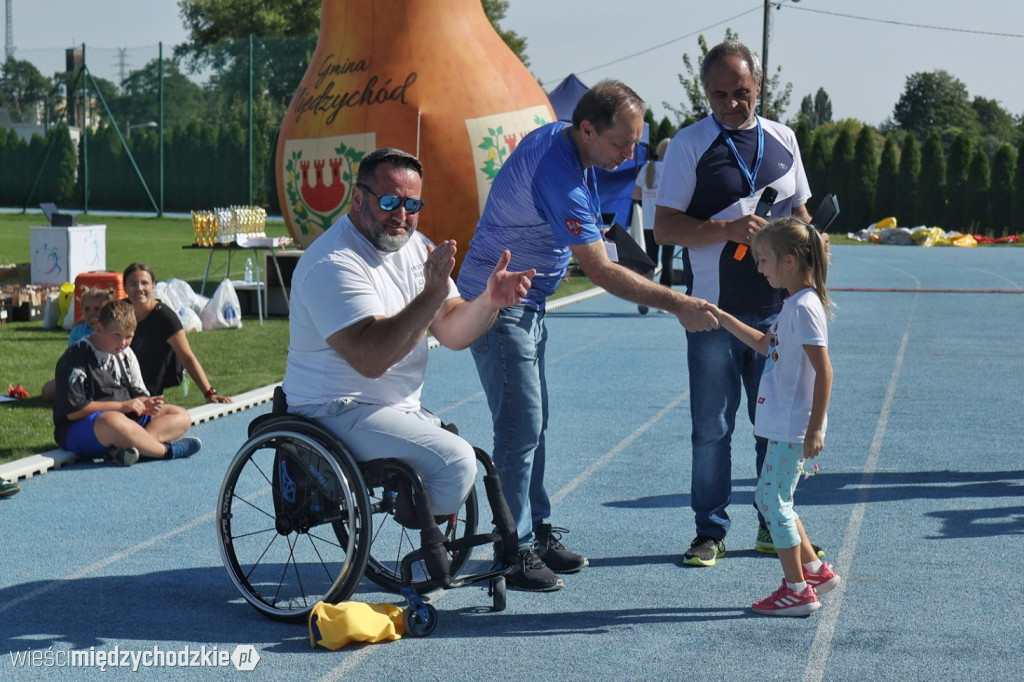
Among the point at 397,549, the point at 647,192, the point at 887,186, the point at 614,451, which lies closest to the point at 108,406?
the point at 397,549

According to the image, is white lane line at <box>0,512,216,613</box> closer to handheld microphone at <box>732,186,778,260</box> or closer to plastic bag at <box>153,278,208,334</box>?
handheld microphone at <box>732,186,778,260</box>

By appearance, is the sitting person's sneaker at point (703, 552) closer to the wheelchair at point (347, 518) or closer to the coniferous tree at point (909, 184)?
the wheelchair at point (347, 518)

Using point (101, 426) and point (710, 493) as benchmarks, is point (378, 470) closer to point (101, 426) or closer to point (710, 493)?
point (710, 493)

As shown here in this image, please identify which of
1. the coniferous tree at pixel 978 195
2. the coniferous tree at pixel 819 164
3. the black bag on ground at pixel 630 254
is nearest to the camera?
the black bag on ground at pixel 630 254

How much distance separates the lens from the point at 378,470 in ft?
14.2

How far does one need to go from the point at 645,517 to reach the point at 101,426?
3.04m

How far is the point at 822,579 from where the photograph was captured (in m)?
4.72

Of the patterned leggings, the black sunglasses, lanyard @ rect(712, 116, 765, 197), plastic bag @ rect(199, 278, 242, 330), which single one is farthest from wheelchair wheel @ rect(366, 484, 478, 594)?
plastic bag @ rect(199, 278, 242, 330)

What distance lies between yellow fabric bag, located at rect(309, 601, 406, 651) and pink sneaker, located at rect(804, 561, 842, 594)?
1.50 meters

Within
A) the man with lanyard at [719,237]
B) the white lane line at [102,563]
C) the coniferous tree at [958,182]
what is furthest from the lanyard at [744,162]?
the coniferous tree at [958,182]

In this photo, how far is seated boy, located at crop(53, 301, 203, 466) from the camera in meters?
7.04

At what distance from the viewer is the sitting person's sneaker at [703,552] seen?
523 centimetres

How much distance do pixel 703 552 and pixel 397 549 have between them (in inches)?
49.8

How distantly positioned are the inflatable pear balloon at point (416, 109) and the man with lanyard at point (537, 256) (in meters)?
8.56
